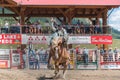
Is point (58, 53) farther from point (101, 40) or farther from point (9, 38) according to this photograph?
point (101, 40)

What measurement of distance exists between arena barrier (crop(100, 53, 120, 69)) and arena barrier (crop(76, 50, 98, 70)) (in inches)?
16.8

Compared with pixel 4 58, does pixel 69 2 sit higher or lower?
higher

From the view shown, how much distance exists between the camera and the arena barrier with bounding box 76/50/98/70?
2700 centimetres

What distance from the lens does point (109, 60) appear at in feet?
89.4

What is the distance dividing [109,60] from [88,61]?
58.2 inches

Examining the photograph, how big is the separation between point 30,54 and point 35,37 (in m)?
2.01

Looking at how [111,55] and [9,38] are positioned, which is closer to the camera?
[111,55]

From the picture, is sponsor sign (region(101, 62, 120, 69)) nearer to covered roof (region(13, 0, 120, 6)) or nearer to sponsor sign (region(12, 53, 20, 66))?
covered roof (region(13, 0, 120, 6))

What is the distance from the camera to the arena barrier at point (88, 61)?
1063 inches

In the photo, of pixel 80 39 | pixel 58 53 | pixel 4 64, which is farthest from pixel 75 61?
pixel 58 53

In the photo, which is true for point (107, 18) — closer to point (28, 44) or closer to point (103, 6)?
point (103, 6)

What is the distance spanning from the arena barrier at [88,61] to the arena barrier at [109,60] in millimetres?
427

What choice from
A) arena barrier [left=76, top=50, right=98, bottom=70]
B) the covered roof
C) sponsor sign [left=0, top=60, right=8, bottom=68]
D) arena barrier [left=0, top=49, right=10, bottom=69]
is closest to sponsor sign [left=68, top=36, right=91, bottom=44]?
arena barrier [left=76, top=50, right=98, bottom=70]

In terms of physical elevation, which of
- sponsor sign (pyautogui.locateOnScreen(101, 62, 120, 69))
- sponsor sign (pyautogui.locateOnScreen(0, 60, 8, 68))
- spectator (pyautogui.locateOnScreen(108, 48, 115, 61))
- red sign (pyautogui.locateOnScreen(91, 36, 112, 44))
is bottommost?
sponsor sign (pyautogui.locateOnScreen(101, 62, 120, 69))
